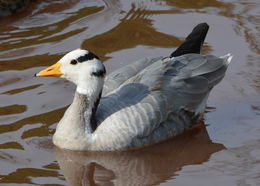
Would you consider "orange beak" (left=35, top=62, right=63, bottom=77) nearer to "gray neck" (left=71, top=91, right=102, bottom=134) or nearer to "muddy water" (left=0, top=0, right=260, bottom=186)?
"gray neck" (left=71, top=91, right=102, bottom=134)

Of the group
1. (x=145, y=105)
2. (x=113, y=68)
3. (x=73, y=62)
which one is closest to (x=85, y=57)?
(x=73, y=62)

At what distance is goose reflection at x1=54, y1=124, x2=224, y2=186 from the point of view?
7086mm

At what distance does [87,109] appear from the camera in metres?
7.63

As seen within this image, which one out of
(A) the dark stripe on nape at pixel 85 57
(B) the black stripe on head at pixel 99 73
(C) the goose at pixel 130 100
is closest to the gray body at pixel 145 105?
(C) the goose at pixel 130 100

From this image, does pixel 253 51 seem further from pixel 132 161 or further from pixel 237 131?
pixel 132 161

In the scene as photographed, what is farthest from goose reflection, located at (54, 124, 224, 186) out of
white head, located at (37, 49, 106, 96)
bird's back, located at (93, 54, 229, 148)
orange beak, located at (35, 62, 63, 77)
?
orange beak, located at (35, 62, 63, 77)

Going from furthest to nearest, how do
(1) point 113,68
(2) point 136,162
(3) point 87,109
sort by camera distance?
1. (1) point 113,68
2. (3) point 87,109
3. (2) point 136,162

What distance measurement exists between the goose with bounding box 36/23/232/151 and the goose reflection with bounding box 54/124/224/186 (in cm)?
9

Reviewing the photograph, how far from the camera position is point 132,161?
749 cm

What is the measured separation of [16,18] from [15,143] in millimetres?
3938

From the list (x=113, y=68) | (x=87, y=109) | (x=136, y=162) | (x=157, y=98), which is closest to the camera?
(x=136, y=162)

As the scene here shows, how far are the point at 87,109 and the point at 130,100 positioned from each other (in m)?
0.51

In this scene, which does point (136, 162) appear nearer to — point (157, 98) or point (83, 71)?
point (157, 98)

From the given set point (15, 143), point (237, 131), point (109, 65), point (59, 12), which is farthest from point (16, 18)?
point (237, 131)
